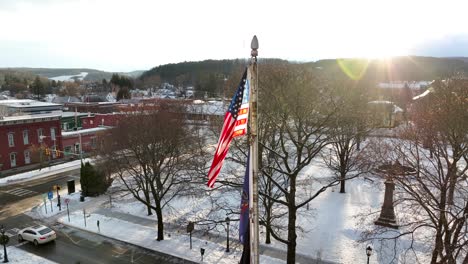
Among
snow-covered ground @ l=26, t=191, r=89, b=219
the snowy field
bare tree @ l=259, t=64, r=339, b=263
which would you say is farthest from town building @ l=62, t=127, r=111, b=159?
bare tree @ l=259, t=64, r=339, b=263

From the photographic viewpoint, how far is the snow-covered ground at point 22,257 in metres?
19.1

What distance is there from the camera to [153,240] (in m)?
21.3

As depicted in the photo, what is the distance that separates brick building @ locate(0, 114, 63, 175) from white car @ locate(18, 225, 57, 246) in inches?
769

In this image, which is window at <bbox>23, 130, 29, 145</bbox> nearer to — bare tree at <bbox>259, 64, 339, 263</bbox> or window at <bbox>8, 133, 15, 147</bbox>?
window at <bbox>8, 133, 15, 147</bbox>

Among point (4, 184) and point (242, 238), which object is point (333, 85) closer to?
point (242, 238)

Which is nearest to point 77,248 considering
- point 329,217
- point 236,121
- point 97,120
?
point 329,217

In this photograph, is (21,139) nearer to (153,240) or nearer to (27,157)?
(27,157)

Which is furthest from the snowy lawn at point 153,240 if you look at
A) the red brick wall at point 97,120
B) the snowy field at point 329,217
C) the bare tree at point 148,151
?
the red brick wall at point 97,120

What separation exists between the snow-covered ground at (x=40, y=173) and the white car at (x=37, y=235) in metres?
16.2

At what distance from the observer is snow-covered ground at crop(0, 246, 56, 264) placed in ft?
62.6

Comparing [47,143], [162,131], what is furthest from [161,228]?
[47,143]

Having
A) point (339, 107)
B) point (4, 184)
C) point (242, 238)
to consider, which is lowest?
point (4, 184)

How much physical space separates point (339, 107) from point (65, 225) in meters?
19.8

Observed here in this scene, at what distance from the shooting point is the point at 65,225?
24266 mm
